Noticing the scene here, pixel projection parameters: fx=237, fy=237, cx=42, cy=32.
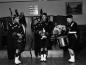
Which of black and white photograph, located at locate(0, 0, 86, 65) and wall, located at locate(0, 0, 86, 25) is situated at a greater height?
wall, located at locate(0, 0, 86, 25)

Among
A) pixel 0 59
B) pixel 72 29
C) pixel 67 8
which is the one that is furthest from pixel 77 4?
pixel 0 59

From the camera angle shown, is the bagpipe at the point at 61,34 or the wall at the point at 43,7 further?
the wall at the point at 43,7

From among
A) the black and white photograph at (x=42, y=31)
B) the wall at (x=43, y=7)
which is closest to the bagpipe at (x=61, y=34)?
the black and white photograph at (x=42, y=31)

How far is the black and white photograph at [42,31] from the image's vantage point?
25.8ft

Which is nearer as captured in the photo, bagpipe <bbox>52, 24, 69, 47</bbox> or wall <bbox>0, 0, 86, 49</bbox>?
bagpipe <bbox>52, 24, 69, 47</bbox>

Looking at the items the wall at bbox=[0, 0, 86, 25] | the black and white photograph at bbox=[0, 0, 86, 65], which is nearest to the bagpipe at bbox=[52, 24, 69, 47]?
the black and white photograph at bbox=[0, 0, 86, 65]

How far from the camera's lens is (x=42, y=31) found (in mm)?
7988

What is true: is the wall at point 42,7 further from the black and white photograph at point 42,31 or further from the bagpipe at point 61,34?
the bagpipe at point 61,34

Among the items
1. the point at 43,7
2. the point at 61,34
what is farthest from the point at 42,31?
the point at 43,7

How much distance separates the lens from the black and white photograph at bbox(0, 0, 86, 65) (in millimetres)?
7867

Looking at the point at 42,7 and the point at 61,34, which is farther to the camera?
the point at 42,7

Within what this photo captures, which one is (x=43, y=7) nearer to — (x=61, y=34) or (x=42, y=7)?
(x=42, y=7)

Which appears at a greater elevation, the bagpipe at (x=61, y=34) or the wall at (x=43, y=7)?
the wall at (x=43, y=7)

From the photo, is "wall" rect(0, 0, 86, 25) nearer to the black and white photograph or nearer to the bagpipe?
the black and white photograph
